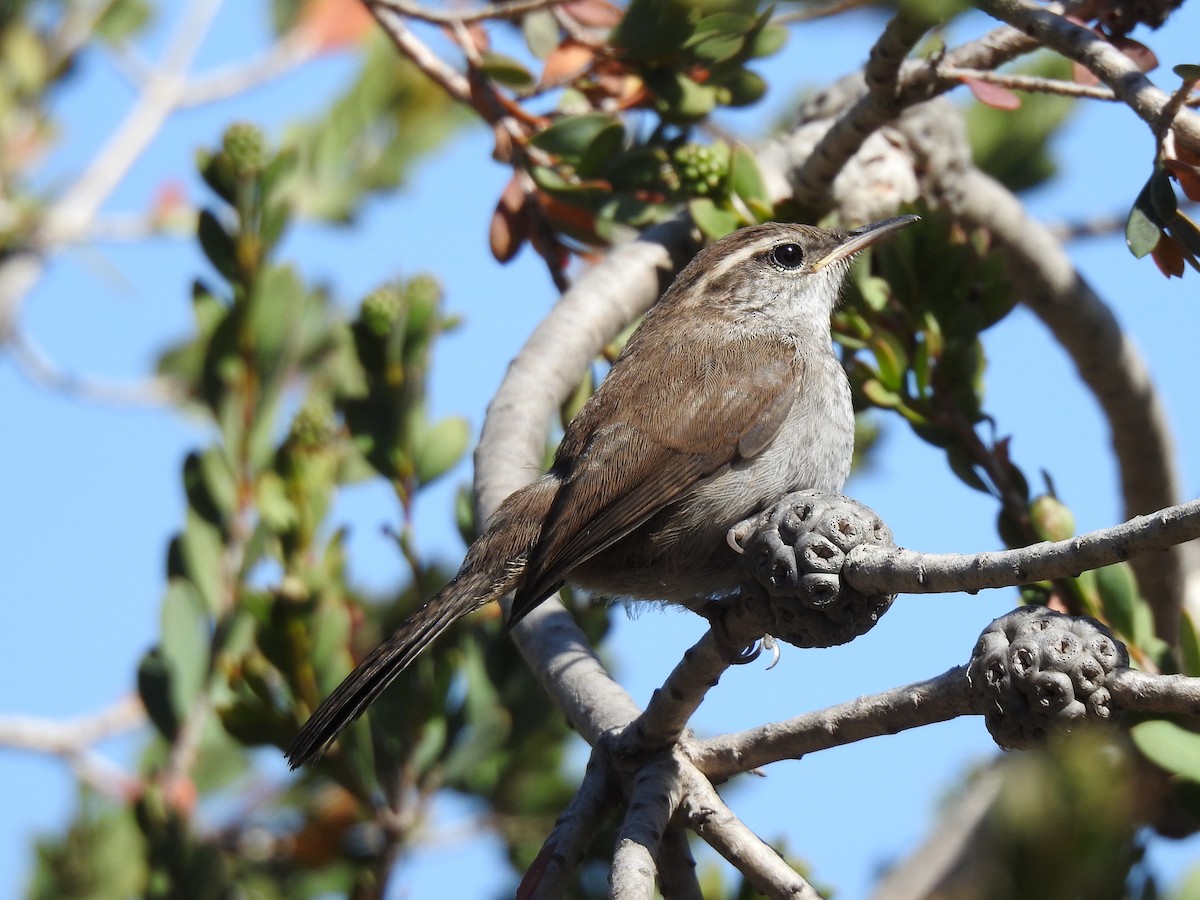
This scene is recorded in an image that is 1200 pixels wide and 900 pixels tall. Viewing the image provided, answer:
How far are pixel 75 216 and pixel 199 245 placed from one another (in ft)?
7.11

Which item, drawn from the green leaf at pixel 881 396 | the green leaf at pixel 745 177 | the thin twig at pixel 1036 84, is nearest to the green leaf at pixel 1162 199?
the thin twig at pixel 1036 84

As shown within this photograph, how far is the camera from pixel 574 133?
4113 millimetres

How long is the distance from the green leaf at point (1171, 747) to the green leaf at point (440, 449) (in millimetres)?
2058

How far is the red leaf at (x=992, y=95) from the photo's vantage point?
3682 millimetres

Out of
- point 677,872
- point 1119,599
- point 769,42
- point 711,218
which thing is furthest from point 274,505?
point 1119,599

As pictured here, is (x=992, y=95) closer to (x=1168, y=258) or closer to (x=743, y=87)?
(x=1168, y=258)

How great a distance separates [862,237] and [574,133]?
0.95 m

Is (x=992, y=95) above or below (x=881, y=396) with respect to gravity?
above

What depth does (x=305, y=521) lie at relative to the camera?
13.0 ft

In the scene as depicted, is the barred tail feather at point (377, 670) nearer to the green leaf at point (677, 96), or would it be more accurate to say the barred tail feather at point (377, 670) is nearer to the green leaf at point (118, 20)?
the green leaf at point (677, 96)

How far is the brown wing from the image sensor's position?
3414 mm

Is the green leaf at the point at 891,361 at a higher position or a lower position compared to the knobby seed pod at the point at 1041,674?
lower

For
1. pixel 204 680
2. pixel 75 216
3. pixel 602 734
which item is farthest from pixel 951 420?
pixel 75 216

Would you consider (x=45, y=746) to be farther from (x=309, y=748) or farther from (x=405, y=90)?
(x=405, y=90)
